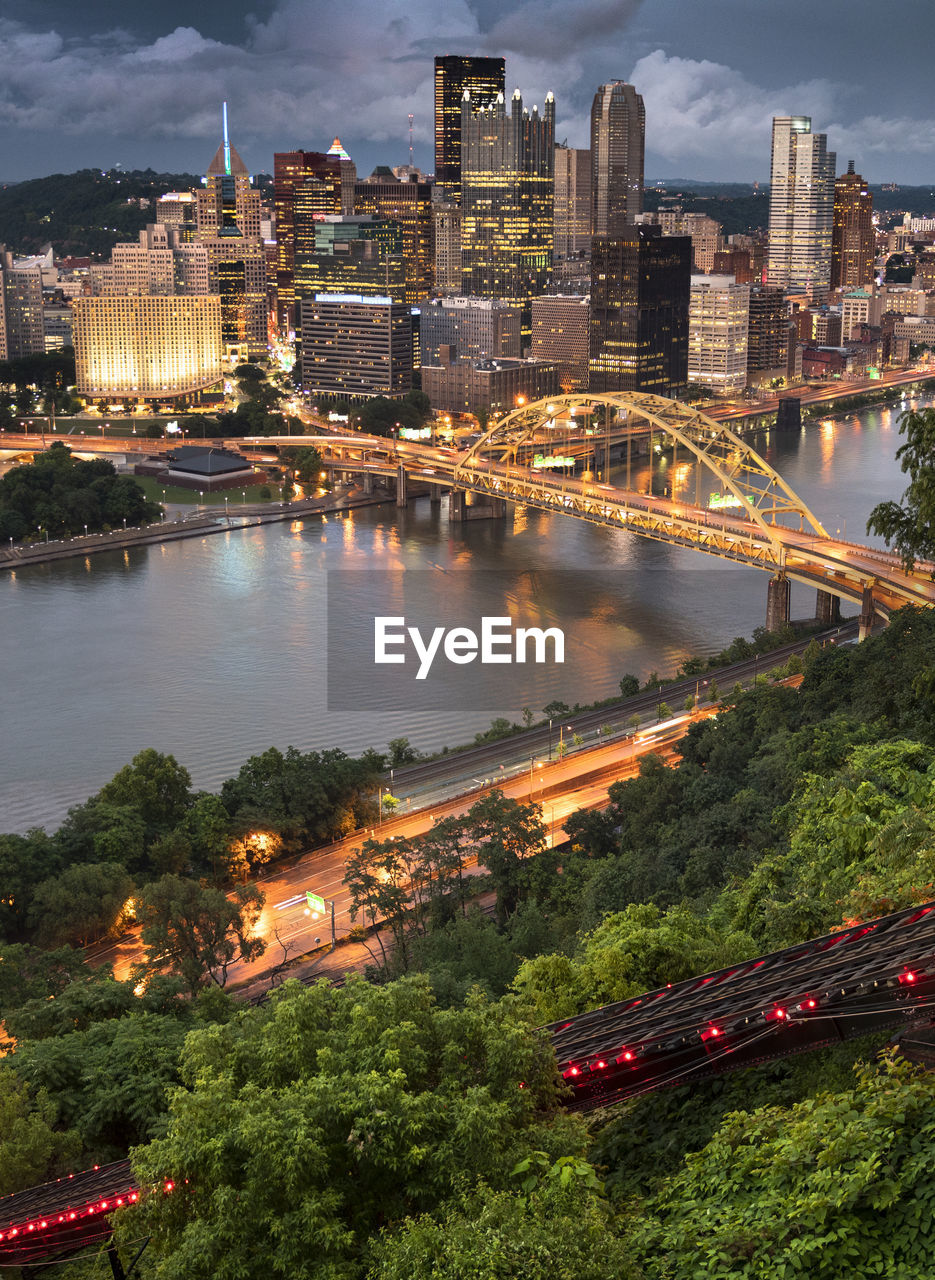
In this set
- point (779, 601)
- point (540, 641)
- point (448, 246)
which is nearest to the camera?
point (540, 641)

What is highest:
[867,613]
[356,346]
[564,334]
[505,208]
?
[505,208]

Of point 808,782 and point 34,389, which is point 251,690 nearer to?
point 808,782

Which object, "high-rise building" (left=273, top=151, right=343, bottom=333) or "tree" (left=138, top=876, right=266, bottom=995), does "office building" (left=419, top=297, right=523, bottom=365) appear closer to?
"high-rise building" (left=273, top=151, right=343, bottom=333)

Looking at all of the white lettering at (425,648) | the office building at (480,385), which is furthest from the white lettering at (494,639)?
the office building at (480,385)

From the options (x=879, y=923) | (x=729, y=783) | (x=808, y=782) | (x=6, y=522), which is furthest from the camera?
(x=6, y=522)

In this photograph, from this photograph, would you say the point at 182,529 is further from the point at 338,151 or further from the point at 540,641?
the point at 338,151

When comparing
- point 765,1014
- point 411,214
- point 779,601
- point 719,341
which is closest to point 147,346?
point 411,214

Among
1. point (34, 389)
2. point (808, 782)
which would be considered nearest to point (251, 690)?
point (808, 782)
